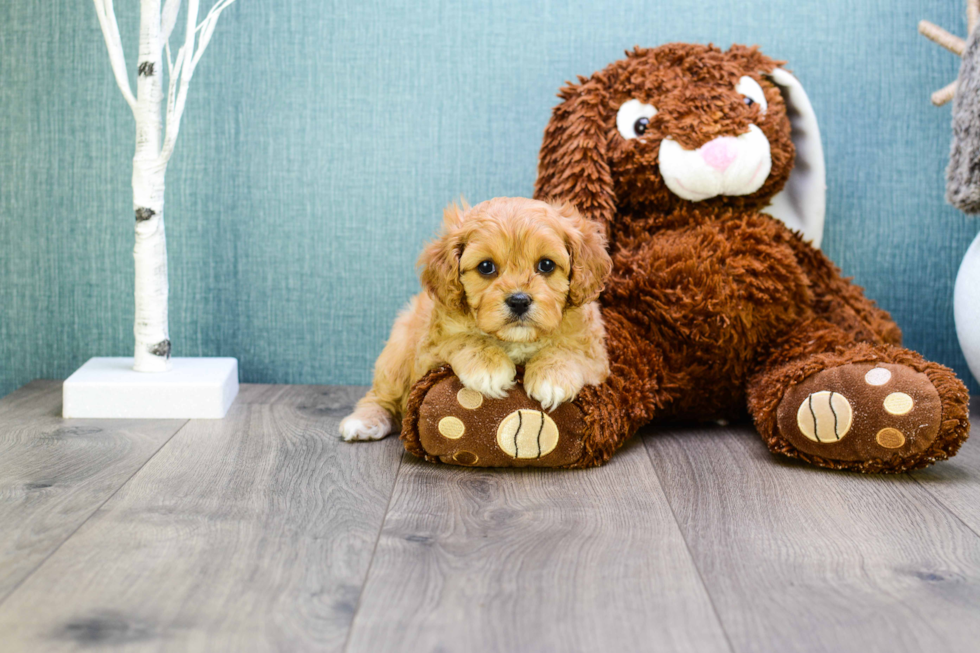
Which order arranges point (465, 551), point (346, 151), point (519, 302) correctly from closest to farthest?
1. point (465, 551)
2. point (519, 302)
3. point (346, 151)

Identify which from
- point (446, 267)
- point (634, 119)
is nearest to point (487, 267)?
point (446, 267)

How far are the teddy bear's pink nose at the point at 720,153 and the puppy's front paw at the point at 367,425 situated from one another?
2.56 feet

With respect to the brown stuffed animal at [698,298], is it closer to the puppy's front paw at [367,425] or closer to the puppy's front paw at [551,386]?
the puppy's front paw at [551,386]

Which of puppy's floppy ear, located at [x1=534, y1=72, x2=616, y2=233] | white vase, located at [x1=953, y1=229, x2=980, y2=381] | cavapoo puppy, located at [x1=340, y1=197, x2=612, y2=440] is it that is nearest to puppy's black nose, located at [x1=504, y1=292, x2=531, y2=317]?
cavapoo puppy, located at [x1=340, y1=197, x2=612, y2=440]

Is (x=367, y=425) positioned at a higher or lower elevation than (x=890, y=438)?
lower

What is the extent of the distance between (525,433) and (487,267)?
0.90ft

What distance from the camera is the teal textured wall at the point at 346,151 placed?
6.40 ft

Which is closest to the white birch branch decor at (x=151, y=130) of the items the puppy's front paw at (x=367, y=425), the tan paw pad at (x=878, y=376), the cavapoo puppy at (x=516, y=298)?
the puppy's front paw at (x=367, y=425)

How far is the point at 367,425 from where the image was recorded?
1581 mm

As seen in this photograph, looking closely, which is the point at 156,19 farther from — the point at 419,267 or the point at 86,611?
the point at 86,611

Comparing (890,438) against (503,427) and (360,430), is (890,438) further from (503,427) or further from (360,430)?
(360,430)

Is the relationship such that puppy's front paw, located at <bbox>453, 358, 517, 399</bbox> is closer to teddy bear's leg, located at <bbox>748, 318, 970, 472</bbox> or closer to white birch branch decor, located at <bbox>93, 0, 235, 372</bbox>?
teddy bear's leg, located at <bbox>748, 318, 970, 472</bbox>

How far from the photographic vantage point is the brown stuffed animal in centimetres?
137

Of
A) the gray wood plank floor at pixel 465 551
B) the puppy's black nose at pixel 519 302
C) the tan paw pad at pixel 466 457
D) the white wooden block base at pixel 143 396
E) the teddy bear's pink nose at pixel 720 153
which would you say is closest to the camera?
the gray wood plank floor at pixel 465 551
